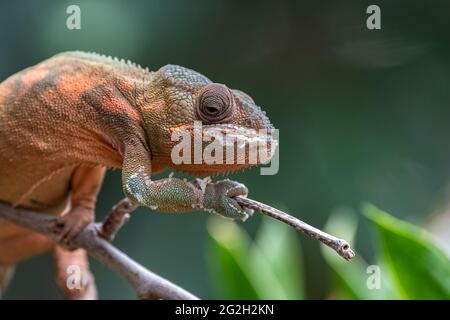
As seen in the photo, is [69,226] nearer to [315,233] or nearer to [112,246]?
[112,246]

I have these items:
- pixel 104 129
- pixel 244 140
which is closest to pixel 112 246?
pixel 104 129

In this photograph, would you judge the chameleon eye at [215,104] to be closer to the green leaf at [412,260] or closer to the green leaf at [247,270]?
the green leaf at [412,260]

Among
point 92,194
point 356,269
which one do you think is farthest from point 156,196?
point 356,269

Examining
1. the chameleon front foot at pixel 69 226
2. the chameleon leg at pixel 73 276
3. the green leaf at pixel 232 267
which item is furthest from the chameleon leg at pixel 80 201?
the green leaf at pixel 232 267

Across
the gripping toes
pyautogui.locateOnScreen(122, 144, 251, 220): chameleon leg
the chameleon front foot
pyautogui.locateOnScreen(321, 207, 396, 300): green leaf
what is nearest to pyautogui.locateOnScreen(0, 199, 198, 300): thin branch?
the chameleon front foot

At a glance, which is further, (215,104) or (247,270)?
(247,270)

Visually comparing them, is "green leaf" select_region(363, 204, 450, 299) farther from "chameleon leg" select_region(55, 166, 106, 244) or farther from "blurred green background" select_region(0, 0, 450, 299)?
"chameleon leg" select_region(55, 166, 106, 244)

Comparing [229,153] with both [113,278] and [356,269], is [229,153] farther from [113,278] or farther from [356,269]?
[113,278]
